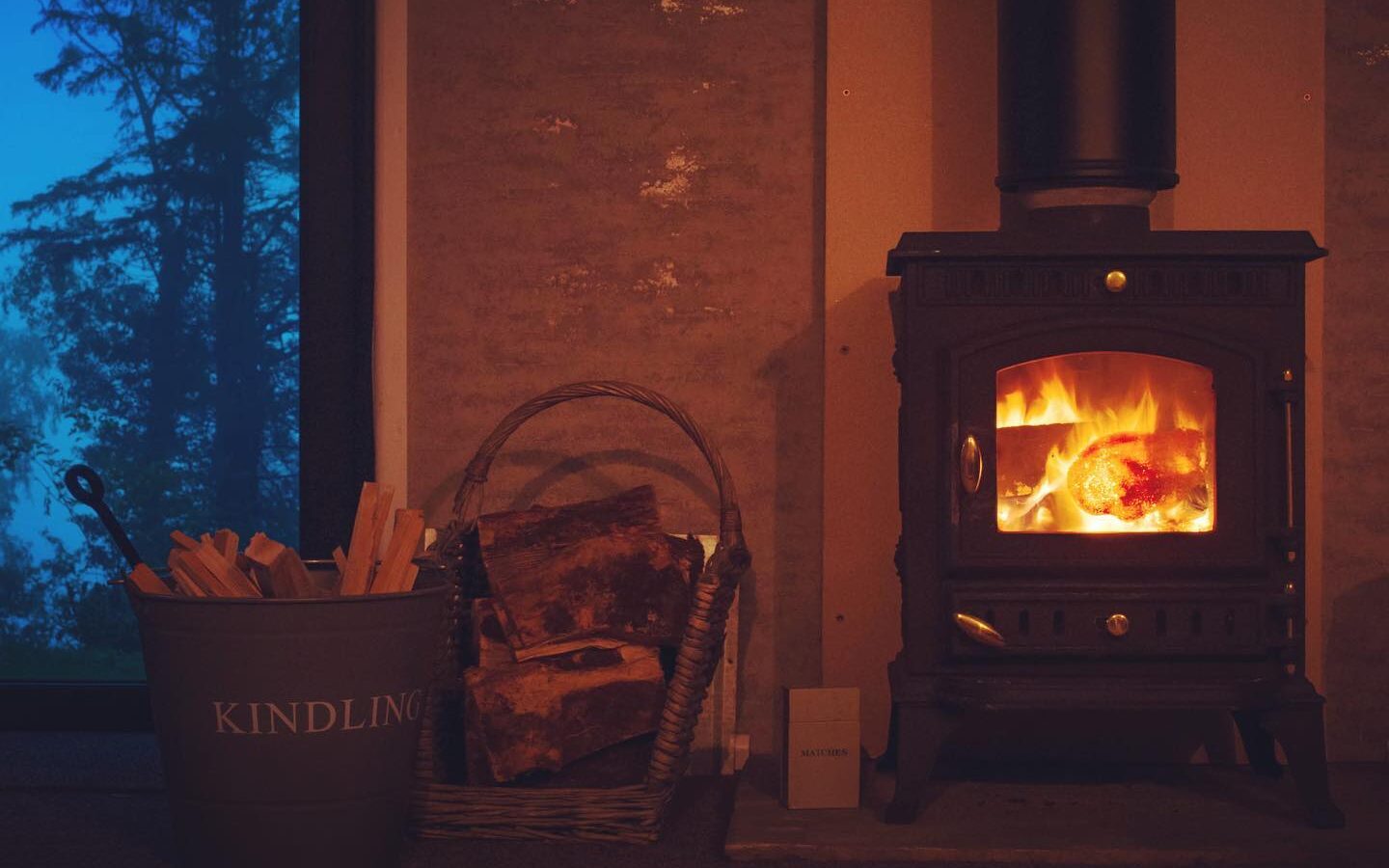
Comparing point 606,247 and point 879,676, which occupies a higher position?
point 606,247

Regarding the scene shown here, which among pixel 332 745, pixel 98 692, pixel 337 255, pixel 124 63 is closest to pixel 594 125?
pixel 337 255

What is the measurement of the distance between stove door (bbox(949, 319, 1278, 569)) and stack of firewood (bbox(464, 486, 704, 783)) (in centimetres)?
53

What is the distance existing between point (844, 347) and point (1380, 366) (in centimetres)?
105

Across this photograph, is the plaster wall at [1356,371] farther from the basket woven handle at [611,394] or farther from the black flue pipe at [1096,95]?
the basket woven handle at [611,394]

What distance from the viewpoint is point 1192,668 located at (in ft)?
7.00

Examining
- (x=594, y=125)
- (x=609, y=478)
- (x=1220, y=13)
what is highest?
(x=1220, y=13)

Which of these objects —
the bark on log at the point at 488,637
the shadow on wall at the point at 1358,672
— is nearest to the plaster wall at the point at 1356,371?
the shadow on wall at the point at 1358,672

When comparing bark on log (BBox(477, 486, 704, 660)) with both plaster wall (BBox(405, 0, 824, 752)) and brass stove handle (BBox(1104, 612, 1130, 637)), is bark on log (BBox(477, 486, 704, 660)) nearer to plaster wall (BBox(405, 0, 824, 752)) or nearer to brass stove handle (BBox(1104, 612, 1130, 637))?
plaster wall (BBox(405, 0, 824, 752))

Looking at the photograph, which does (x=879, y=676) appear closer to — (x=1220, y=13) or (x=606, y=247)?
(x=606, y=247)

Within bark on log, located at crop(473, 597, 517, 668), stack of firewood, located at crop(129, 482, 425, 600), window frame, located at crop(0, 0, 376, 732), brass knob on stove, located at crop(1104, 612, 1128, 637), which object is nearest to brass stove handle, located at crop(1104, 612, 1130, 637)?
brass knob on stove, located at crop(1104, 612, 1128, 637)

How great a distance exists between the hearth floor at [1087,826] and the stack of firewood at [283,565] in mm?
670

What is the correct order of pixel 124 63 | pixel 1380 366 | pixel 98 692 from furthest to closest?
pixel 124 63 → pixel 98 692 → pixel 1380 366

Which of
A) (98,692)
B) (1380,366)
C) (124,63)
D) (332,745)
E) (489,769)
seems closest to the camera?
(332,745)

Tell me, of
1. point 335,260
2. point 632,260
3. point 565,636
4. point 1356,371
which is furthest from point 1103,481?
point 335,260
